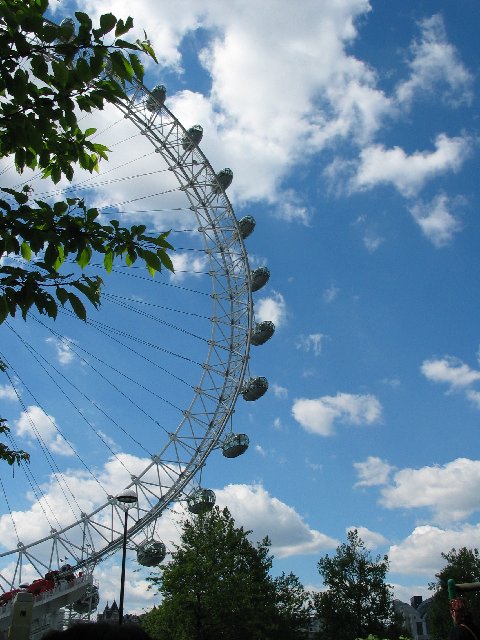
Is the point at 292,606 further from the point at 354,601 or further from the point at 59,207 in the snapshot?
the point at 59,207

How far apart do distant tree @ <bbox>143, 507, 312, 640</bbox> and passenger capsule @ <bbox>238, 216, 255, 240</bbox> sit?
18460mm

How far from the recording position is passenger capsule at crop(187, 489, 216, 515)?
40062 mm

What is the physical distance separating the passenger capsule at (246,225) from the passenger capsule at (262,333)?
5599 mm

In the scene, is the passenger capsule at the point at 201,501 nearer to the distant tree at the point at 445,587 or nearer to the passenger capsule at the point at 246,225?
the passenger capsule at the point at 246,225

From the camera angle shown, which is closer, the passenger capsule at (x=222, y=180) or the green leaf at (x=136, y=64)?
the green leaf at (x=136, y=64)

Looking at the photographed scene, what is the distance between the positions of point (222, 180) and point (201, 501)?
19.4 metres

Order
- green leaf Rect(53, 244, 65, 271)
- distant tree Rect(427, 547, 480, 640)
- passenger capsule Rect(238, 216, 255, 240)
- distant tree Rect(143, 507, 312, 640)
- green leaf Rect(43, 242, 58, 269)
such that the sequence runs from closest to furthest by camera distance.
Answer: green leaf Rect(43, 242, 58, 269) → green leaf Rect(53, 244, 65, 271) → distant tree Rect(143, 507, 312, 640) → passenger capsule Rect(238, 216, 255, 240) → distant tree Rect(427, 547, 480, 640)

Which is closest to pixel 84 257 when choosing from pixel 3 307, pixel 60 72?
pixel 3 307

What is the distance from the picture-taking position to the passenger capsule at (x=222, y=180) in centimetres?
4191

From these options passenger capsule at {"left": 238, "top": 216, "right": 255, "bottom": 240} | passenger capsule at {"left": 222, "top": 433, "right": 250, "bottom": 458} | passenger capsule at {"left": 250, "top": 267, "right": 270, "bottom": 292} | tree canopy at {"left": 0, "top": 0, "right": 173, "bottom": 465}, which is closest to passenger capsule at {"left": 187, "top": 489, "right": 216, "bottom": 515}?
passenger capsule at {"left": 222, "top": 433, "right": 250, "bottom": 458}

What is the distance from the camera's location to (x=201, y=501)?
40.1 m

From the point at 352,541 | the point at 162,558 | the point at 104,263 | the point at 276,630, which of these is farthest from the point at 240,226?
the point at 104,263

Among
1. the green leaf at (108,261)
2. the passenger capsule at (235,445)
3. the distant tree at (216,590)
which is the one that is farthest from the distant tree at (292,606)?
the green leaf at (108,261)

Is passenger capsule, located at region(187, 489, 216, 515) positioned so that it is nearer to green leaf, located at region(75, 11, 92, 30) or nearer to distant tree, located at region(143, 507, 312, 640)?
distant tree, located at region(143, 507, 312, 640)
